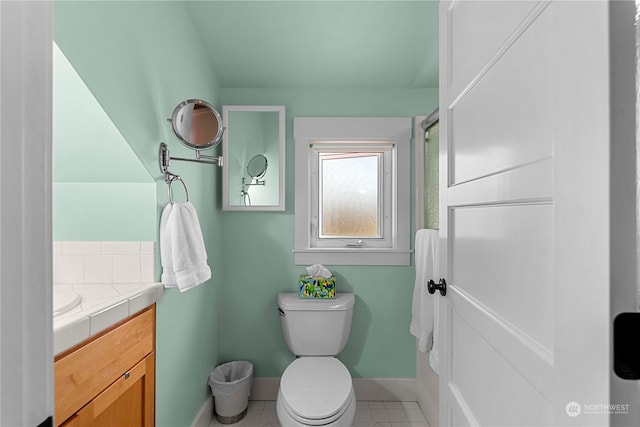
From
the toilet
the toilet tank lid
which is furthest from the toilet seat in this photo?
the toilet tank lid

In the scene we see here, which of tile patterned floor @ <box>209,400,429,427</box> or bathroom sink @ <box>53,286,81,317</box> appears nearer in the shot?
bathroom sink @ <box>53,286,81,317</box>

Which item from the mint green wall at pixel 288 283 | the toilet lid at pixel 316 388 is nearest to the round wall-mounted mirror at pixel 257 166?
the mint green wall at pixel 288 283

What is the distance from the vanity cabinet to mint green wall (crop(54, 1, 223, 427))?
96 millimetres

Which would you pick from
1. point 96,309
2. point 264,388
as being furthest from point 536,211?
point 264,388

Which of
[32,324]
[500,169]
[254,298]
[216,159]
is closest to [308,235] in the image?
[254,298]

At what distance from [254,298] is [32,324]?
5.94 ft

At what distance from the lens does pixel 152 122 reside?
1.32 meters

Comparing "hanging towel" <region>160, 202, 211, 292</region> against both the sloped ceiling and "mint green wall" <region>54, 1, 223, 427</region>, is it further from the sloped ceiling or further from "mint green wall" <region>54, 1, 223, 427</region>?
the sloped ceiling

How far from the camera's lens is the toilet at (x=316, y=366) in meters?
1.37

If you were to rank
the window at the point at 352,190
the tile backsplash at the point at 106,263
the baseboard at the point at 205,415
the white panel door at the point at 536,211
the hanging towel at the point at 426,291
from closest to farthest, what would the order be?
the white panel door at the point at 536,211 < the tile backsplash at the point at 106,263 < the hanging towel at the point at 426,291 < the baseboard at the point at 205,415 < the window at the point at 352,190

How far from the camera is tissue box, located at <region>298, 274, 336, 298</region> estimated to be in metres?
1.99

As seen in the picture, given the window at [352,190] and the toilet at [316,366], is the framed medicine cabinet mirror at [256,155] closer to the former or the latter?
the window at [352,190]

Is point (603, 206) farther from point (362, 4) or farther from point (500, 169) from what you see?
point (362, 4)

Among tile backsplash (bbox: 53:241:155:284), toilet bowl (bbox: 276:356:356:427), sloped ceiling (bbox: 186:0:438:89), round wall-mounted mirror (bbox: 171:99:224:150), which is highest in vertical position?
sloped ceiling (bbox: 186:0:438:89)
